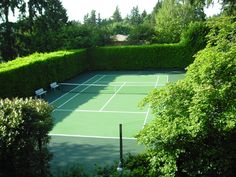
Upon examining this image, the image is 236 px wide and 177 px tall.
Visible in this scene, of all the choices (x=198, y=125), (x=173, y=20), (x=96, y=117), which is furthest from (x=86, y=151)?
(x=173, y=20)

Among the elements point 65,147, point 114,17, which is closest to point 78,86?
point 65,147

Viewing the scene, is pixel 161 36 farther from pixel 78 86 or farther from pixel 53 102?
pixel 53 102

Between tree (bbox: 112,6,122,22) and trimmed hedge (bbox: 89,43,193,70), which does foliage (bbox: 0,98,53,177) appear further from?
tree (bbox: 112,6,122,22)

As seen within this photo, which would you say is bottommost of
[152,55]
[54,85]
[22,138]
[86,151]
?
[86,151]

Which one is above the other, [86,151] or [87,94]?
[87,94]

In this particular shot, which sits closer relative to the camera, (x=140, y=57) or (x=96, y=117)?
(x=96, y=117)


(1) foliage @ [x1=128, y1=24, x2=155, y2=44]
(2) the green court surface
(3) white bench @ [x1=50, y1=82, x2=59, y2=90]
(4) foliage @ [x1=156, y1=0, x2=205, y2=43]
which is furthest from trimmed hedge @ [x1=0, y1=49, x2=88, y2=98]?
(4) foliage @ [x1=156, y1=0, x2=205, y2=43]

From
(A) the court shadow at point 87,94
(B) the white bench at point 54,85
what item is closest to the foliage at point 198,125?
(A) the court shadow at point 87,94

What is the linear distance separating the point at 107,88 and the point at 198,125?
1839 centimetres

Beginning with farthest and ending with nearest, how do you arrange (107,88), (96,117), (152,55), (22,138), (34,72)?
(152,55), (107,88), (34,72), (96,117), (22,138)

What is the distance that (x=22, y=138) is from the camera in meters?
7.94

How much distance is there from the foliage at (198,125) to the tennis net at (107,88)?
50.9 ft

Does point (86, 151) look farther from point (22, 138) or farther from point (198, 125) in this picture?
point (198, 125)

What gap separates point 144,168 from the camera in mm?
7398
